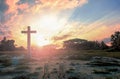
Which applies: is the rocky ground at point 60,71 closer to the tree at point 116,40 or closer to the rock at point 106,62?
the rock at point 106,62

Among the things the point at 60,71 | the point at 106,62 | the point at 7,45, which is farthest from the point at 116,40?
the point at 60,71

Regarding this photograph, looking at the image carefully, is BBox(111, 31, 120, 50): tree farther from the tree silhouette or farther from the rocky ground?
the rocky ground

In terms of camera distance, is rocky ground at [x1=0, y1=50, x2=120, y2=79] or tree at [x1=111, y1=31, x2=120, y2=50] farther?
tree at [x1=111, y1=31, x2=120, y2=50]

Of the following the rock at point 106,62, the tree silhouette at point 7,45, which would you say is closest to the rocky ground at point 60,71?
the rock at point 106,62

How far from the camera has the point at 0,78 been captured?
1035 inches

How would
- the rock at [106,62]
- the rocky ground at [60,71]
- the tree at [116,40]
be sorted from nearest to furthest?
1. the rocky ground at [60,71]
2. the rock at [106,62]
3. the tree at [116,40]

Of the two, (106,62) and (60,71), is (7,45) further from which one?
(60,71)

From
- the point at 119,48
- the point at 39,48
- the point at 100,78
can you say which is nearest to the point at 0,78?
the point at 100,78

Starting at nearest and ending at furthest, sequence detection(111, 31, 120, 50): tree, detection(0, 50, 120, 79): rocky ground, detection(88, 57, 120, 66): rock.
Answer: detection(0, 50, 120, 79): rocky ground
detection(88, 57, 120, 66): rock
detection(111, 31, 120, 50): tree

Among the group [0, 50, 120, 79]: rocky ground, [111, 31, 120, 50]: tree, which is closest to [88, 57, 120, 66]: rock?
[0, 50, 120, 79]: rocky ground

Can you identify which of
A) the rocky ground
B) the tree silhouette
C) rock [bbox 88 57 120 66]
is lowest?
the rocky ground

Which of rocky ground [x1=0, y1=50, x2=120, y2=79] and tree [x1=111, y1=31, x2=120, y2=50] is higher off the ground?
tree [x1=111, y1=31, x2=120, y2=50]

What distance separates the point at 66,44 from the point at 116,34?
29.7 m

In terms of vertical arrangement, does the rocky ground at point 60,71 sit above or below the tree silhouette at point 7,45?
below
